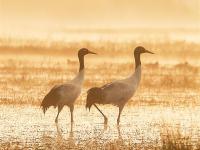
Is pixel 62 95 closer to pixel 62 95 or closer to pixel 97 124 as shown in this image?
pixel 62 95

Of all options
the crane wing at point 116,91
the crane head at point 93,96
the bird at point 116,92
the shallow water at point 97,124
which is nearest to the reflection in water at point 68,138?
the shallow water at point 97,124

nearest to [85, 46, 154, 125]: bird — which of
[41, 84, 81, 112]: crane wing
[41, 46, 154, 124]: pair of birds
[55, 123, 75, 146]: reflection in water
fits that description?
[41, 46, 154, 124]: pair of birds

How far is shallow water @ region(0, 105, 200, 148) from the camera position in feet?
50.5

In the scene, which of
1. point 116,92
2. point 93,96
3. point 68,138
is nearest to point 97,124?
point 93,96

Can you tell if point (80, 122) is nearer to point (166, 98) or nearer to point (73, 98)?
point (73, 98)

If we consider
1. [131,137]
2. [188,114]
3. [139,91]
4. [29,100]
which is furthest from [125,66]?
[131,137]

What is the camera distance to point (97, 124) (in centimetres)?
1750

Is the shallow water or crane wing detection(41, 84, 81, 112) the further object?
crane wing detection(41, 84, 81, 112)

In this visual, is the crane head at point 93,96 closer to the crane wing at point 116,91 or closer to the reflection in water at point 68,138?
the crane wing at point 116,91

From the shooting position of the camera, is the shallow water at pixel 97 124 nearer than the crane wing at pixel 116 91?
Yes

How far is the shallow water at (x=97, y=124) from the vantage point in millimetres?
15391

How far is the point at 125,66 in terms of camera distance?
123ft

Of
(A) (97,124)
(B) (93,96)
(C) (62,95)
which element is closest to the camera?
(A) (97,124)

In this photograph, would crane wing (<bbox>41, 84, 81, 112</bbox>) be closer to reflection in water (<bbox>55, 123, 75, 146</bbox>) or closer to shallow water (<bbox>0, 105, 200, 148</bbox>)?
shallow water (<bbox>0, 105, 200, 148</bbox>)
